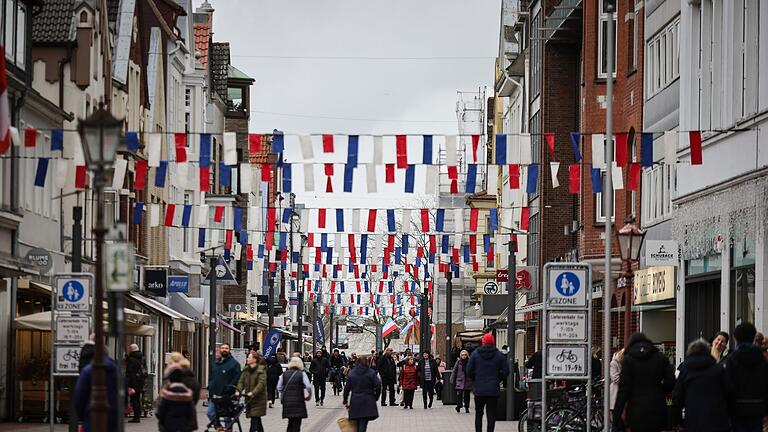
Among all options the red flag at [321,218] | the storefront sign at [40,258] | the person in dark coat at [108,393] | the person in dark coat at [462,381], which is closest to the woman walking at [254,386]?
the person in dark coat at [108,393]

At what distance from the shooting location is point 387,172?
3186 cm

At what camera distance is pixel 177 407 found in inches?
771

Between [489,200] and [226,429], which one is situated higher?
[489,200]

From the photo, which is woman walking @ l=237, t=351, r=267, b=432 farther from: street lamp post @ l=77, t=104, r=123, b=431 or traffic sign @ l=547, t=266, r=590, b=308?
street lamp post @ l=77, t=104, r=123, b=431

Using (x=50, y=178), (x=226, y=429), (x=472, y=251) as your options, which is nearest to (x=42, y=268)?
(x=50, y=178)

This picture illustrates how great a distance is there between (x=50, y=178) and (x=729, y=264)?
18.8m

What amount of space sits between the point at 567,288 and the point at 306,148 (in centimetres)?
784

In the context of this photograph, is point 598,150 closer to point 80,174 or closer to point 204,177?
point 204,177

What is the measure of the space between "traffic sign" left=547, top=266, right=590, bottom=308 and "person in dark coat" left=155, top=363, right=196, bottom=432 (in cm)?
592

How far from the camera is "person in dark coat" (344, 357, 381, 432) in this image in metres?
25.5

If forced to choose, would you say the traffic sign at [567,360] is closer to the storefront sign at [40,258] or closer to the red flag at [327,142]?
the red flag at [327,142]

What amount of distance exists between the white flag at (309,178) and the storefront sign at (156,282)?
18.5 metres

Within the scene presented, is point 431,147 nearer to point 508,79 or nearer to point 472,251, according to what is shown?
point 472,251

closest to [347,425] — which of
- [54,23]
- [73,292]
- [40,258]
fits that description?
[73,292]
